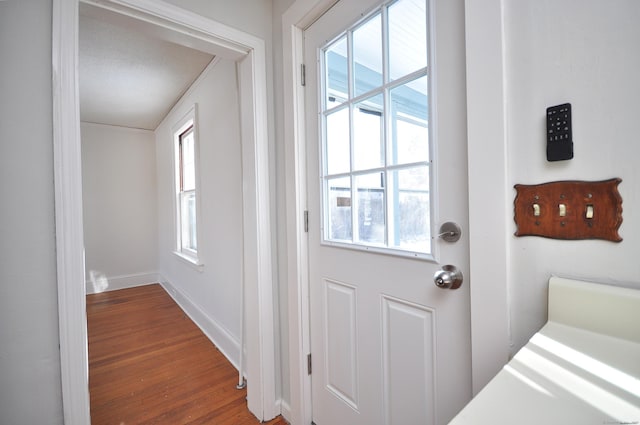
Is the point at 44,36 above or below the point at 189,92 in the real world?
below

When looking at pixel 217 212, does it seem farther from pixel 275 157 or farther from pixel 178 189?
pixel 178 189

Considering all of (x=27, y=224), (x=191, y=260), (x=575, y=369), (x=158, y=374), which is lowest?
(x=158, y=374)

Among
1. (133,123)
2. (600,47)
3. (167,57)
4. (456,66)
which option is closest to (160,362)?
(167,57)

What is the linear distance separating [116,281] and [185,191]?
2.09 meters

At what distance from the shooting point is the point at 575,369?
48 centimetres

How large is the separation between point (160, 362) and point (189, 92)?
2.63 meters

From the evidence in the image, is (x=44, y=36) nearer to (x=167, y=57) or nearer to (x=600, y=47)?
(x=167, y=57)

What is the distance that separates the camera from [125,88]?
2.97 metres

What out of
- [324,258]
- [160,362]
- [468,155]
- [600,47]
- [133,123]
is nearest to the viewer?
[600,47]

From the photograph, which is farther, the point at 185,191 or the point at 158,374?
the point at 185,191

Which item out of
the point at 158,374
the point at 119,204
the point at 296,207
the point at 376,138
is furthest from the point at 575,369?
the point at 119,204

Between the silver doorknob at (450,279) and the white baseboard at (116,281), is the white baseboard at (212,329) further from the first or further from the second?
the silver doorknob at (450,279)

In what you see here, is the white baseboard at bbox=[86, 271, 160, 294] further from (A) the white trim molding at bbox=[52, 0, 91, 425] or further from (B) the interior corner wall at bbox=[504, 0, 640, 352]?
(B) the interior corner wall at bbox=[504, 0, 640, 352]

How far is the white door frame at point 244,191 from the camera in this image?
106 centimetres
